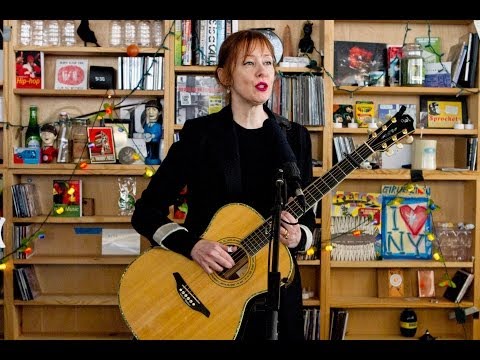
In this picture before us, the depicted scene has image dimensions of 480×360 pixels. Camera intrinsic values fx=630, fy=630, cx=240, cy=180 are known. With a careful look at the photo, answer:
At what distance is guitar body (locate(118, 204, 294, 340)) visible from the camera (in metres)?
1.86

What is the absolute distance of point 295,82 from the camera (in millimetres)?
3285

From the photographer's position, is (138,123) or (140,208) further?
(138,123)

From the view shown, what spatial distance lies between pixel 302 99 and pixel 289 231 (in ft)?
5.20

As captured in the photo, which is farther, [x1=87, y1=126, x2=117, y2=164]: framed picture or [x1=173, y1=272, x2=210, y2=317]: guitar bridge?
[x1=87, y1=126, x2=117, y2=164]: framed picture

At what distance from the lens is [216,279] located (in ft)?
6.28

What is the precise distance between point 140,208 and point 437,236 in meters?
2.09

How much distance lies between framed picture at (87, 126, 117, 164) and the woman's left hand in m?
1.75

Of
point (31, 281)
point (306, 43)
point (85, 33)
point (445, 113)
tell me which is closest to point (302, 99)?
point (306, 43)

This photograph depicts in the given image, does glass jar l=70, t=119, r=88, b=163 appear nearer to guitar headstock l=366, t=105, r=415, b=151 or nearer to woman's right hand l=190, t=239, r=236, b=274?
woman's right hand l=190, t=239, r=236, b=274

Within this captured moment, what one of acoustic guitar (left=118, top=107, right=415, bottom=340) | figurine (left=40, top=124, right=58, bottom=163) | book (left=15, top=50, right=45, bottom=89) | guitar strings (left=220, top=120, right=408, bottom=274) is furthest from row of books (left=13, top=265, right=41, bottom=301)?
guitar strings (left=220, top=120, right=408, bottom=274)

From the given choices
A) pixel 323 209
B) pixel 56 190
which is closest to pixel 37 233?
pixel 56 190

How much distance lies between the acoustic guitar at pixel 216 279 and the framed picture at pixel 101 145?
1456mm

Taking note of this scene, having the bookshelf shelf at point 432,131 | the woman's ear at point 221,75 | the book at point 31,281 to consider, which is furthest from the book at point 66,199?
the woman's ear at point 221,75
